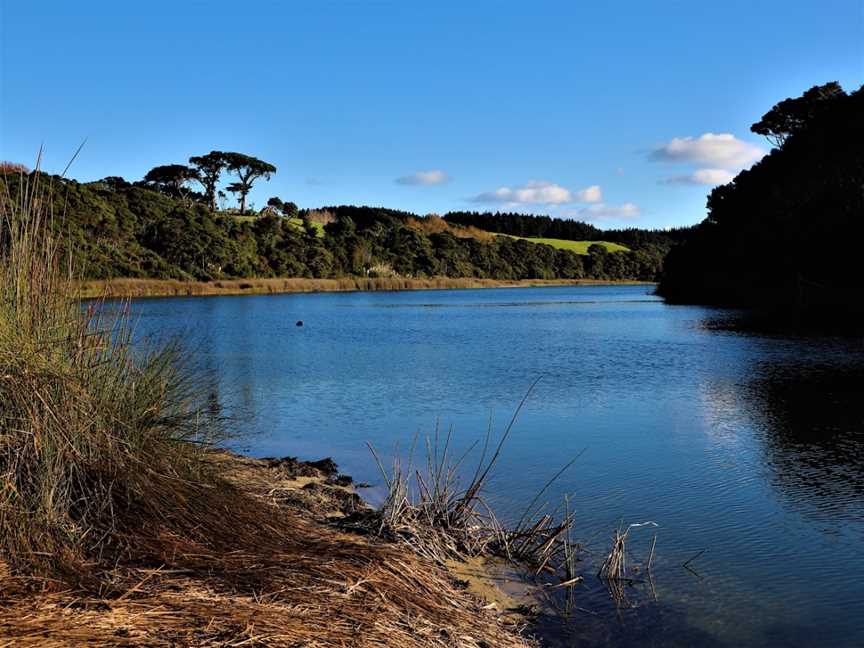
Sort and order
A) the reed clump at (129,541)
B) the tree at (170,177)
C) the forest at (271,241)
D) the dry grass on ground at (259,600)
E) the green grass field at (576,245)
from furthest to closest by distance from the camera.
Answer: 1. the green grass field at (576,245)
2. the tree at (170,177)
3. the forest at (271,241)
4. the reed clump at (129,541)
5. the dry grass on ground at (259,600)

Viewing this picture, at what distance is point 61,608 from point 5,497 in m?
0.81

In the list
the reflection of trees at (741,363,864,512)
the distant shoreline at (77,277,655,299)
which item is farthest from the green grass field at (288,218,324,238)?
the reflection of trees at (741,363,864,512)

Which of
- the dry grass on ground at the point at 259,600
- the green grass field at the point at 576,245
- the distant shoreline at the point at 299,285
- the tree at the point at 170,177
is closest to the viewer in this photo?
the dry grass on ground at the point at 259,600

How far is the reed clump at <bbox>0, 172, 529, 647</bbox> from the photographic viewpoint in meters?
3.14

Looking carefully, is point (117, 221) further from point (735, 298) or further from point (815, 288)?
point (815, 288)

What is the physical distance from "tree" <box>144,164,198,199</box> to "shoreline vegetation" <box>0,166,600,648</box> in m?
80.4

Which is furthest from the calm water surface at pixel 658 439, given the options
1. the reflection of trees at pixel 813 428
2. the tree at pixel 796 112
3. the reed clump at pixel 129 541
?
the tree at pixel 796 112

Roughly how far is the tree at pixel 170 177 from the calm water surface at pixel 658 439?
62013 millimetres

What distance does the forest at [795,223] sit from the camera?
39344 mm

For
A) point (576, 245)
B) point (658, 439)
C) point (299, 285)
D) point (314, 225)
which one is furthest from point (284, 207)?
point (658, 439)

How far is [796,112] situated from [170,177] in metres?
59.4

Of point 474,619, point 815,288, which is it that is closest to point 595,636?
point 474,619

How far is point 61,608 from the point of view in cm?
309

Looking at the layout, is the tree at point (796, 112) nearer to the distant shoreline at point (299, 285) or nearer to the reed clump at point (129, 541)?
the distant shoreline at point (299, 285)
